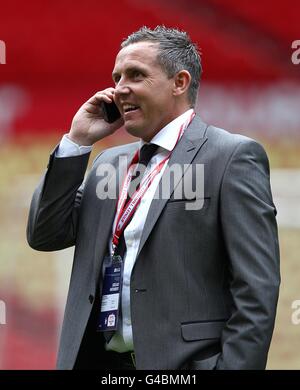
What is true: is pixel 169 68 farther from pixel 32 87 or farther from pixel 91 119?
pixel 32 87

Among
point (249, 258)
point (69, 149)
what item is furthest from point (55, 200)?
point (249, 258)

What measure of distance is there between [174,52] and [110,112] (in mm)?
285

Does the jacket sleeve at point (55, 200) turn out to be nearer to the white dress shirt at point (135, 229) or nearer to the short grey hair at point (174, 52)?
the white dress shirt at point (135, 229)

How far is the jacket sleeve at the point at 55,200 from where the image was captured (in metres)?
2.48

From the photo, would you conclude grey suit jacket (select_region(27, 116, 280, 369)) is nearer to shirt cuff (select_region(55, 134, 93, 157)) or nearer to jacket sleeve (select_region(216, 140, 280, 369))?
jacket sleeve (select_region(216, 140, 280, 369))

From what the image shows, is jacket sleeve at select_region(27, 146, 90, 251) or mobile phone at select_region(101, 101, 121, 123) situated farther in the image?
mobile phone at select_region(101, 101, 121, 123)

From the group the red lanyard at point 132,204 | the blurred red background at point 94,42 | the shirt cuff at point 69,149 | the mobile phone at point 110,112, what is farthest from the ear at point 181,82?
the blurred red background at point 94,42

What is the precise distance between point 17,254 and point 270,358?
1533 mm

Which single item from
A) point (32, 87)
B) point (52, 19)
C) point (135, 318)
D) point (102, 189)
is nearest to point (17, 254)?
point (32, 87)

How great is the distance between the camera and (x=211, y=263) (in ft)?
7.48

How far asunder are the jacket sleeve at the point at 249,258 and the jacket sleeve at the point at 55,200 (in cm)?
48

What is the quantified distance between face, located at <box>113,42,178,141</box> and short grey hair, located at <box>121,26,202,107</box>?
2 cm

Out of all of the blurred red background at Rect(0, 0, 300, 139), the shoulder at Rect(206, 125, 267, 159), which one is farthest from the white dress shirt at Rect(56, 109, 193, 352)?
the blurred red background at Rect(0, 0, 300, 139)

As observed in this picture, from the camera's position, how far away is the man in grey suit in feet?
7.33
